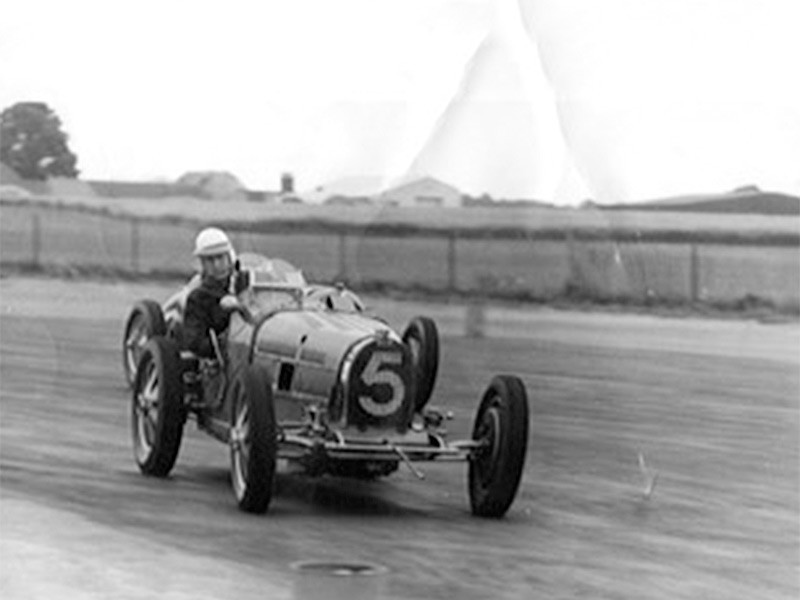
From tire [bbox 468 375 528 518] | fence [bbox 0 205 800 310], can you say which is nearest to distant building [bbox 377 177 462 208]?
fence [bbox 0 205 800 310]

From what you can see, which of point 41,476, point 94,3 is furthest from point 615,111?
point 41,476

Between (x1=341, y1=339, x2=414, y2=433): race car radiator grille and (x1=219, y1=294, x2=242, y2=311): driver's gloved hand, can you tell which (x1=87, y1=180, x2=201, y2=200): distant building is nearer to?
(x1=219, y1=294, x2=242, y2=311): driver's gloved hand

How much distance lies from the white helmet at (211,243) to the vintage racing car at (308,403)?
0.14ft

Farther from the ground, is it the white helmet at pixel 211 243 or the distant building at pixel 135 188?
the distant building at pixel 135 188

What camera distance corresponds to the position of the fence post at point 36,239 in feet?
7.91

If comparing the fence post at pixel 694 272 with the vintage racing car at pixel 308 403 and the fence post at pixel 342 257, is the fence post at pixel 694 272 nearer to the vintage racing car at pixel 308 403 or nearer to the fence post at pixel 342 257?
the vintage racing car at pixel 308 403

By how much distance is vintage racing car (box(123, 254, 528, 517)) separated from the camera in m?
2.53

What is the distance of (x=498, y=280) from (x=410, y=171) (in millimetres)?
168

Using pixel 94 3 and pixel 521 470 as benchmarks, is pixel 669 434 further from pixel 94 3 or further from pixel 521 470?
pixel 94 3

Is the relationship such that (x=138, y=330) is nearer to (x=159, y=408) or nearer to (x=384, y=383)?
(x=159, y=408)

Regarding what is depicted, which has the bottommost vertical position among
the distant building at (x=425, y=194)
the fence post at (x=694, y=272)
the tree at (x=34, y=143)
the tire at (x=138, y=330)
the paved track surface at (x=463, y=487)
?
the paved track surface at (x=463, y=487)

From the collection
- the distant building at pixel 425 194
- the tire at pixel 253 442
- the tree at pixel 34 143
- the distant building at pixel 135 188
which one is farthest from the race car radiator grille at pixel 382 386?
the tree at pixel 34 143

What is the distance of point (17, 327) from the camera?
8.30ft

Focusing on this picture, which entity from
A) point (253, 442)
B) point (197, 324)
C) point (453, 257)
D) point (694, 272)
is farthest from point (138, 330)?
point (694, 272)
